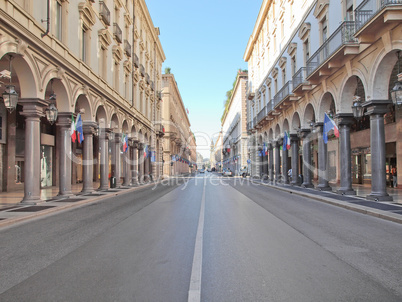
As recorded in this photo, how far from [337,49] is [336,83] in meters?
2.81

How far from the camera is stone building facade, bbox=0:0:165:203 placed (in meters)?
13.3

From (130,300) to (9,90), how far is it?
37.1ft

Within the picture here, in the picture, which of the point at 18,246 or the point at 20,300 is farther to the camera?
the point at 18,246

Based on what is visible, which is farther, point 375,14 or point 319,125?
point 319,125

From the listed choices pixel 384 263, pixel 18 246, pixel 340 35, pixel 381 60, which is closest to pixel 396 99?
pixel 381 60

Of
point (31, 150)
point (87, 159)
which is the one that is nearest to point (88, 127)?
point (87, 159)

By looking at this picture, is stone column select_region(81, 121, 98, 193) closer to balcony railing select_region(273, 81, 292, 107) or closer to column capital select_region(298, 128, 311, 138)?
column capital select_region(298, 128, 311, 138)

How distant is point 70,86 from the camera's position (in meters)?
17.0

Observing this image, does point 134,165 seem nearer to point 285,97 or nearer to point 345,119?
point 285,97

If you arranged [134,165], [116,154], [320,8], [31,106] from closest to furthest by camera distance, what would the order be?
[31,106], [320,8], [116,154], [134,165]

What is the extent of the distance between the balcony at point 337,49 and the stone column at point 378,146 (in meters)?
3.00

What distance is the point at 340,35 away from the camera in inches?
648

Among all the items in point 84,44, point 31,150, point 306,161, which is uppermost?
point 84,44

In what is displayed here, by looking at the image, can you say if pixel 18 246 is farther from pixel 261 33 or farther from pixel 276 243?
pixel 261 33
